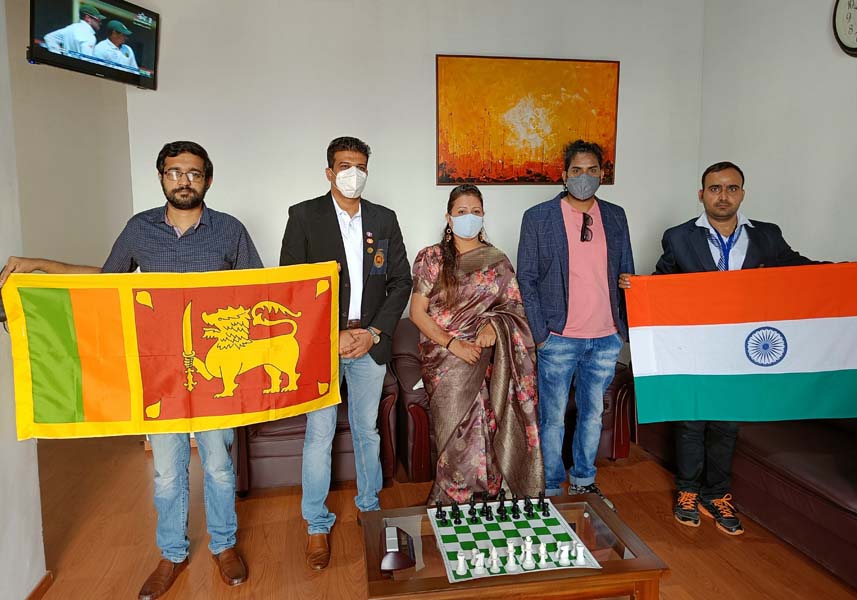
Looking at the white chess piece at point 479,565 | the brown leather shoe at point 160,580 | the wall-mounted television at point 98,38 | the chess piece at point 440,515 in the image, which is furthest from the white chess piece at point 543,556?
the wall-mounted television at point 98,38

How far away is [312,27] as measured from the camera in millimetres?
3461

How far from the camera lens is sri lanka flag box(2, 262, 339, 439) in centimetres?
198

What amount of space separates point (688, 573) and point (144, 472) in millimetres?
2631

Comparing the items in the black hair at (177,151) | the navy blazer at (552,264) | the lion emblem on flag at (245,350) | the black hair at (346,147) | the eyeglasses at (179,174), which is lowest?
the lion emblem on flag at (245,350)

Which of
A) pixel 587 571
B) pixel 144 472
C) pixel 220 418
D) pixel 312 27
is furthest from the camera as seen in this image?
pixel 312 27

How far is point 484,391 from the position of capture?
2.61 meters

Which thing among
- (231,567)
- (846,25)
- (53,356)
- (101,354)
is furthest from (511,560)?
(846,25)

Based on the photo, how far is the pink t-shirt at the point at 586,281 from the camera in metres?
2.61

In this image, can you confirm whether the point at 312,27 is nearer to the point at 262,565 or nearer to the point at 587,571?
the point at 262,565

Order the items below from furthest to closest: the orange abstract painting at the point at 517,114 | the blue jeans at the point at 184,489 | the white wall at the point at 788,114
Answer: the orange abstract painting at the point at 517,114, the white wall at the point at 788,114, the blue jeans at the point at 184,489

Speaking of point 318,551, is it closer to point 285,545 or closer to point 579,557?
point 285,545

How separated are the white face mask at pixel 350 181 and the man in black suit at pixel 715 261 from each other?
1140 mm

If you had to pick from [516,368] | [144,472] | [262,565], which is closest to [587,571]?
[516,368]

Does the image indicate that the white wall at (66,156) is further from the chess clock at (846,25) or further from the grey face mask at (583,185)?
the chess clock at (846,25)
